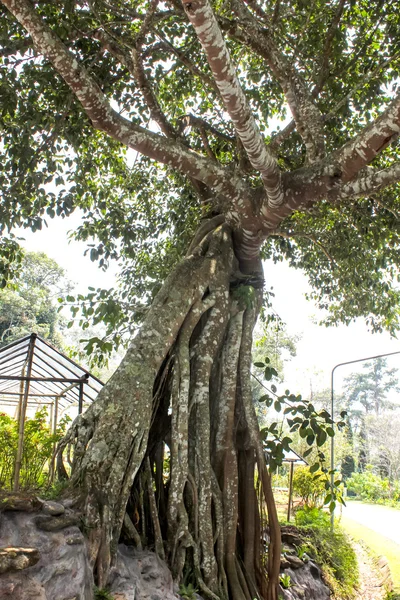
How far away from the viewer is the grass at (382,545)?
7273 mm

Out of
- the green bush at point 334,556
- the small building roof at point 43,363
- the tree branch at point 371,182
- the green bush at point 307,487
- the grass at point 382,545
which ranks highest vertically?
the tree branch at point 371,182

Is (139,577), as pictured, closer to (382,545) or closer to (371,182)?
(371,182)

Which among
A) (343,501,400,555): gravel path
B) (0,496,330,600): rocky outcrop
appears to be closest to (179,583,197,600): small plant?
(0,496,330,600): rocky outcrop

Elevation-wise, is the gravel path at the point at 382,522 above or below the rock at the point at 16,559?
below

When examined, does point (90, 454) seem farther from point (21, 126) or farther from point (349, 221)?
point (349, 221)

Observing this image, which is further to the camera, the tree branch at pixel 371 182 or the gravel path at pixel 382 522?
the gravel path at pixel 382 522

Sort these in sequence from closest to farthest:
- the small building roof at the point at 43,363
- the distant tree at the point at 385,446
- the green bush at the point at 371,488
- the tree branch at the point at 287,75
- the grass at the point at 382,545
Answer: the tree branch at the point at 287,75 → the small building roof at the point at 43,363 → the grass at the point at 382,545 → the green bush at the point at 371,488 → the distant tree at the point at 385,446

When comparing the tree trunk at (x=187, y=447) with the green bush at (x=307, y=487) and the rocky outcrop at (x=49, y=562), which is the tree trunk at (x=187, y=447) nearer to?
the rocky outcrop at (x=49, y=562)

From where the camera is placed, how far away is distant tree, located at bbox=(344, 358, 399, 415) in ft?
155

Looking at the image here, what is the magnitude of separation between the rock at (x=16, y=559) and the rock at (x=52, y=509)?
373 mm

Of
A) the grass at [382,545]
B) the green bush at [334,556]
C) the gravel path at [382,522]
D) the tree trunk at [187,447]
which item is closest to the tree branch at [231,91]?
the tree trunk at [187,447]

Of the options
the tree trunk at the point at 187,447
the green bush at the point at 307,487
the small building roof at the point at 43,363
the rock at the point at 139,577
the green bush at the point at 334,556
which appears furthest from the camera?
the green bush at the point at 307,487

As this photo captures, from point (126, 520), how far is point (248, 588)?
4.35 feet

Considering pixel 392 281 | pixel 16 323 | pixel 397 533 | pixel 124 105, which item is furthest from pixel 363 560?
pixel 16 323
